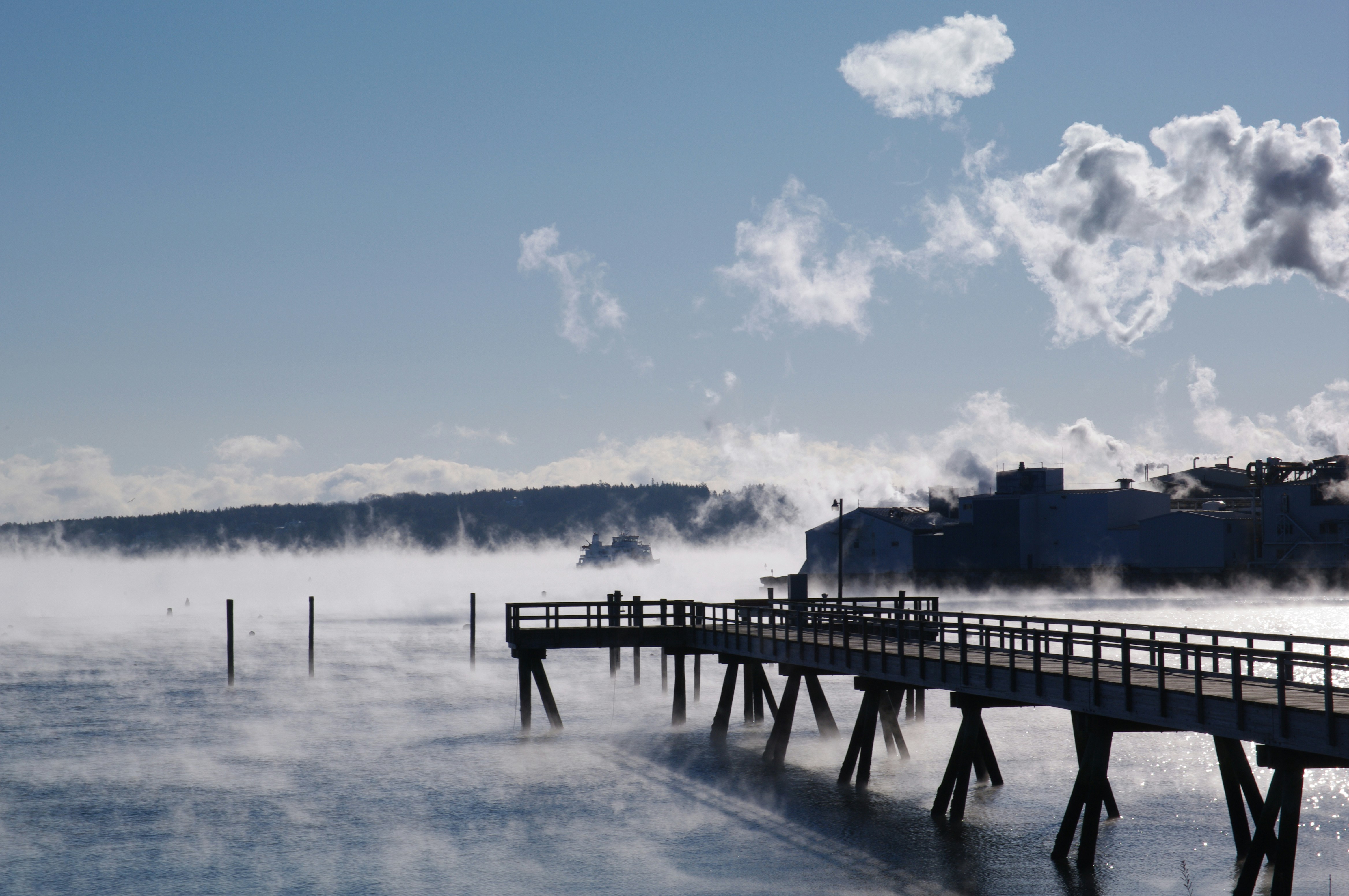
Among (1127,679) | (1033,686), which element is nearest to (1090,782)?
(1033,686)

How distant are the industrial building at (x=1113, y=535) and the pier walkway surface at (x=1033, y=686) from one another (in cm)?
8237

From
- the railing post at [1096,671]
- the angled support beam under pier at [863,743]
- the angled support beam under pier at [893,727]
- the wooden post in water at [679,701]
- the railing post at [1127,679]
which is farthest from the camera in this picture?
the wooden post in water at [679,701]

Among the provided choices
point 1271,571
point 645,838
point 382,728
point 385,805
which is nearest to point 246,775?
point 385,805

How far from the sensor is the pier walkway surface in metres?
18.0

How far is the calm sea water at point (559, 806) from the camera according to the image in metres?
24.2

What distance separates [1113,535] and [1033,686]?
103 metres

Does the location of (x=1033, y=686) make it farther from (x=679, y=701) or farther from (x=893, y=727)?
(x=679, y=701)

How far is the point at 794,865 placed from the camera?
24.5 meters

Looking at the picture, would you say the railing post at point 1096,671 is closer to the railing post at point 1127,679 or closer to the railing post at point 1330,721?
the railing post at point 1127,679

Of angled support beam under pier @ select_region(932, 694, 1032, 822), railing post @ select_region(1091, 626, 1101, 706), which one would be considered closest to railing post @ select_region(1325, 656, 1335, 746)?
railing post @ select_region(1091, 626, 1101, 706)

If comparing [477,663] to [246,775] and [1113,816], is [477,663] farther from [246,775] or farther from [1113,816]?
[1113,816]

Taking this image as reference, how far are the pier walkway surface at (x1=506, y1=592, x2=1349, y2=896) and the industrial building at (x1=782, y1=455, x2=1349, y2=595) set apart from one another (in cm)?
8237

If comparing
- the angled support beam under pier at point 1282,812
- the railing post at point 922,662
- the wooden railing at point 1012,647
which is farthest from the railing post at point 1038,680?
the angled support beam under pier at point 1282,812

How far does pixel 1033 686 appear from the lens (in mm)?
22562
